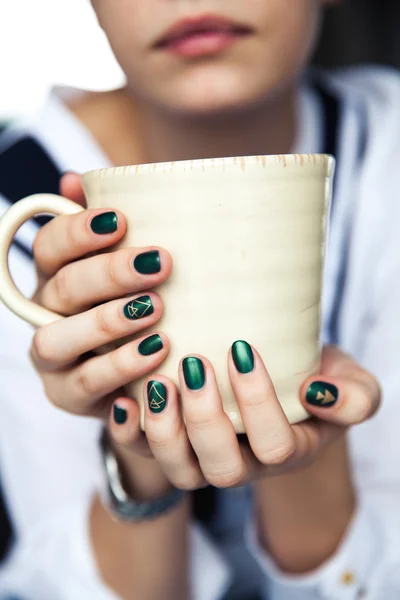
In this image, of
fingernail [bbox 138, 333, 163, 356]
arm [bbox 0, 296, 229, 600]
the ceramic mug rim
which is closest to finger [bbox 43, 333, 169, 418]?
fingernail [bbox 138, 333, 163, 356]

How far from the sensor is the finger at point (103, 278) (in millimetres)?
353

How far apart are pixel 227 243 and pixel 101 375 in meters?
0.13

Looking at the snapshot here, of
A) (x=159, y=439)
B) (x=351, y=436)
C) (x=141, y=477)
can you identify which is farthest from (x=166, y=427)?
(x=351, y=436)

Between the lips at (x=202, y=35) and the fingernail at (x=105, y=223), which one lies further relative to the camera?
the lips at (x=202, y=35)

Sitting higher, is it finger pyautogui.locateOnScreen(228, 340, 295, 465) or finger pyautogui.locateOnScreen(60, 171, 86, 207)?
finger pyautogui.locateOnScreen(60, 171, 86, 207)

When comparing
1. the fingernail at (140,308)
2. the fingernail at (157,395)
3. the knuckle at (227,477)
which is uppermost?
the fingernail at (140,308)

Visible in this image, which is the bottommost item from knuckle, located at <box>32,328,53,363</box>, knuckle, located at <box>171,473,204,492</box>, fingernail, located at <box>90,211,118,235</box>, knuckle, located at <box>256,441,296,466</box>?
knuckle, located at <box>171,473,204,492</box>

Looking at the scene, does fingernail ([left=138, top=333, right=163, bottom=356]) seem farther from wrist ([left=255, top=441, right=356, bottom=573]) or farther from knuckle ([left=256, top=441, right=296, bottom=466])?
wrist ([left=255, top=441, right=356, bottom=573])

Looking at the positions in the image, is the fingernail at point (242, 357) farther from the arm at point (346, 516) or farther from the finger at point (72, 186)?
the arm at point (346, 516)

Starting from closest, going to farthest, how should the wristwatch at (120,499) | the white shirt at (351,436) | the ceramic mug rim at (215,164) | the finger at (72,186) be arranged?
the ceramic mug rim at (215,164) → the finger at (72,186) → the wristwatch at (120,499) → the white shirt at (351,436)

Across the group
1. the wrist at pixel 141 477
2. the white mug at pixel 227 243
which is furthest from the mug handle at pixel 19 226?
the wrist at pixel 141 477

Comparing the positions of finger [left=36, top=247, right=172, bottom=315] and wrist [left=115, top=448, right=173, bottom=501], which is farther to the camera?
wrist [left=115, top=448, right=173, bottom=501]

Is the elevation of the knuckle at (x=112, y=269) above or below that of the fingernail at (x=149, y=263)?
below

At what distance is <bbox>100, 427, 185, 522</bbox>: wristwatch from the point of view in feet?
1.91
